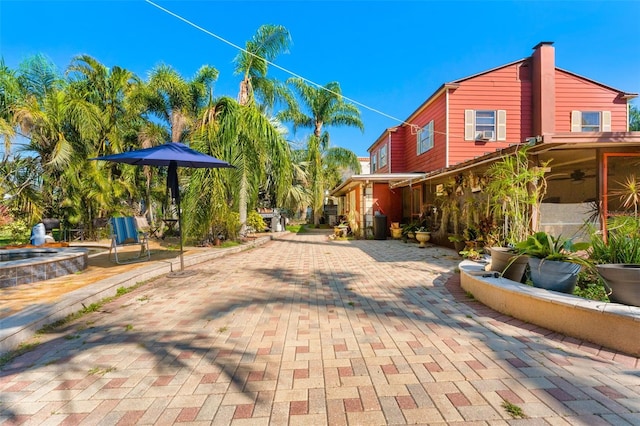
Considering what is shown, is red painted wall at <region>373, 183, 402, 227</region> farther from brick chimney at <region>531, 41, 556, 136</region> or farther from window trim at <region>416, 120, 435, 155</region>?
brick chimney at <region>531, 41, 556, 136</region>

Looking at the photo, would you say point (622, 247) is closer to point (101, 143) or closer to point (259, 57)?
point (259, 57)

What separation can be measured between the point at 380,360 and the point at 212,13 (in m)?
9.84

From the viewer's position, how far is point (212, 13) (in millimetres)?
8609

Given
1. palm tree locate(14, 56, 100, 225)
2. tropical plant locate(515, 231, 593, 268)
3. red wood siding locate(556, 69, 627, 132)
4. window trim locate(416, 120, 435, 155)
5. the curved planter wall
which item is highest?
red wood siding locate(556, 69, 627, 132)

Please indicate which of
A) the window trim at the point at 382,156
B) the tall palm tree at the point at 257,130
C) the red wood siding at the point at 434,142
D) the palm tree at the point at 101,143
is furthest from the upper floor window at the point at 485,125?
the palm tree at the point at 101,143

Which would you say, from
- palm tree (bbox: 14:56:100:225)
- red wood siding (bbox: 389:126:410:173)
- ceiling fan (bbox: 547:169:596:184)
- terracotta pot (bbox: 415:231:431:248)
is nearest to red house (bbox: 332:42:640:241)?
terracotta pot (bbox: 415:231:431:248)

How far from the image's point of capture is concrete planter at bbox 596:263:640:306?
8.91 feet

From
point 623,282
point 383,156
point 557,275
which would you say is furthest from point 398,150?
point 623,282

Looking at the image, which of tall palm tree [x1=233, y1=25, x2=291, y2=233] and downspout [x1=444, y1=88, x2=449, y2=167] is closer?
tall palm tree [x1=233, y1=25, x2=291, y2=233]

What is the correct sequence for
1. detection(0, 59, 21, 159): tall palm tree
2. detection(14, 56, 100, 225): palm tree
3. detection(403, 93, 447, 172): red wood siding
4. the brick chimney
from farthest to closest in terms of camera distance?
detection(403, 93, 447, 172): red wood siding
the brick chimney
detection(14, 56, 100, 225): palm tree
detection(0, 59, 21, 159): tall palm tree

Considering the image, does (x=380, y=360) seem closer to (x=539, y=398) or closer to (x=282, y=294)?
(x=539, y=398)

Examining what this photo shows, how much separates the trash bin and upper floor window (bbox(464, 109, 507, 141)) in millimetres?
4690

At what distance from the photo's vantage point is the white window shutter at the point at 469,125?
12.5 m

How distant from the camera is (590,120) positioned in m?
12.6
